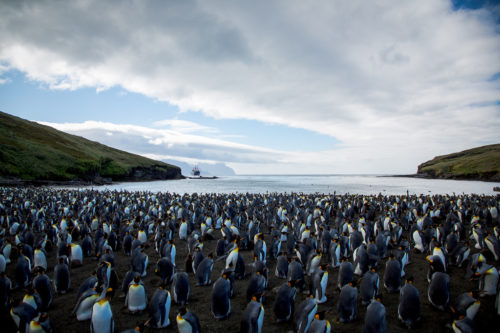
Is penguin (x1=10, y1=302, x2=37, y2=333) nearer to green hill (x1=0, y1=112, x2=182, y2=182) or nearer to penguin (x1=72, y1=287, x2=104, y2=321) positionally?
penguin (x1=72, y1=287, x2=104, y2=321)

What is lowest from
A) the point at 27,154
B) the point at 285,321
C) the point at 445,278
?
the point at 285,321

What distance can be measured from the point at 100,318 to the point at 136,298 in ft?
3.61

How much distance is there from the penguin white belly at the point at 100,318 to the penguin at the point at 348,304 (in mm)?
4519

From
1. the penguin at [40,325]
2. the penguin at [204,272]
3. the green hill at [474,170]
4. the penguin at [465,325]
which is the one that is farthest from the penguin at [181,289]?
the green hill at [474,170]

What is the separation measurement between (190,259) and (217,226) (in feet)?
23.1

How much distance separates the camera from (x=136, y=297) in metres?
5.81

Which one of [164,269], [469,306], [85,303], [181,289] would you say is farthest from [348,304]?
[85,303]

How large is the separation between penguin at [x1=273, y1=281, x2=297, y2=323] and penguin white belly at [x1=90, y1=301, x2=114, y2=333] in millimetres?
3225

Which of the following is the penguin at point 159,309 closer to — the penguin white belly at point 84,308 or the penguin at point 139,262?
the penguin white belly at point 84,308

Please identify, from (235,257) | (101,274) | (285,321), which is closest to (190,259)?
(235,257)

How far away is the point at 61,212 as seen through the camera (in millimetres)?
17312

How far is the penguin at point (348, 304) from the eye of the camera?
5367 mm

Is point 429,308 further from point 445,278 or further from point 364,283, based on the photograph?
point 364,283

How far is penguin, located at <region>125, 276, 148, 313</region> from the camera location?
5.79 metres
